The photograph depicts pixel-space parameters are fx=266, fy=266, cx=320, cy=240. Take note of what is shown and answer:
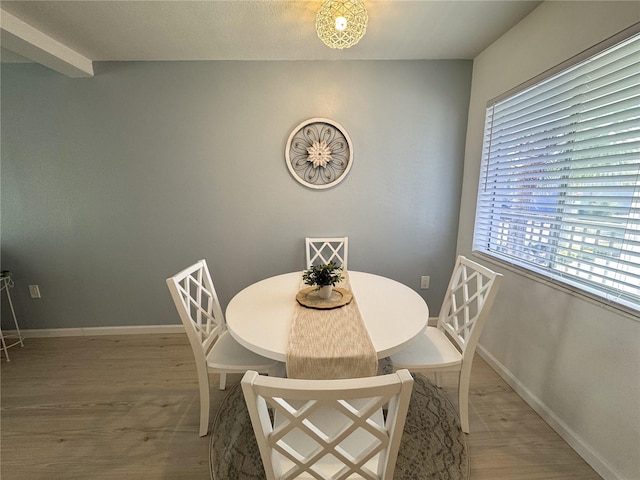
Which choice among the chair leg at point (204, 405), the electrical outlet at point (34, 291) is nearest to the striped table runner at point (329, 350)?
the chair leg at point (204, 405)

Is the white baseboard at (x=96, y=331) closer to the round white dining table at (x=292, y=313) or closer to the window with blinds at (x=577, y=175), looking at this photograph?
the round white dining table at (x=292, y=313)

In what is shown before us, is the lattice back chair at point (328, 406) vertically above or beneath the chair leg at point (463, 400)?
above

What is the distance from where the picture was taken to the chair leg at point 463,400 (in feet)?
4.69

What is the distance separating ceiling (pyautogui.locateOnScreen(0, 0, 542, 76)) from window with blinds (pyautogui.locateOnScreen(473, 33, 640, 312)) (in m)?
0.58

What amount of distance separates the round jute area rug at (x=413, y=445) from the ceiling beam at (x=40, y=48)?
2.58 meters

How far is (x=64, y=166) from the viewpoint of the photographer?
223cm

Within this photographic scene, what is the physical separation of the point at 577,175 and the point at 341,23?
1.46 meters

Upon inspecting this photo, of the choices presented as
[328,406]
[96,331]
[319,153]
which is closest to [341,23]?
[319,153]

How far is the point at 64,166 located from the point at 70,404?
1.84m

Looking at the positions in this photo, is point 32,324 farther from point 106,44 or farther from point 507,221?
point 507,221

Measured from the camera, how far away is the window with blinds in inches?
46.3

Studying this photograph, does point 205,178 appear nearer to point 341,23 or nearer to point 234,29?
point 234,29

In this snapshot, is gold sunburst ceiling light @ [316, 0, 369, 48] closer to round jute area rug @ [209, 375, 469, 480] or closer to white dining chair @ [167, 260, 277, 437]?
white dining chair @ [167, 260, 277, 437]

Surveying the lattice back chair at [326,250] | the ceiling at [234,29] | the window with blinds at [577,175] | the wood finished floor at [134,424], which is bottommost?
the wood finished floor at [134,424]
